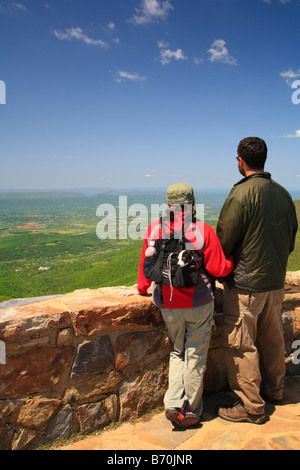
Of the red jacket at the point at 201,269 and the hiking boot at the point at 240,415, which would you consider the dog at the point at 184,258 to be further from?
the hiking boot at the point at 240,415

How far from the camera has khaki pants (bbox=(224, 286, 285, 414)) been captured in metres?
2.20

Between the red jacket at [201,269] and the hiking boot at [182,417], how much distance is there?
0.73 meters

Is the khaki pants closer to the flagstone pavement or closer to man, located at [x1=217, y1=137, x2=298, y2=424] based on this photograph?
man, located at [x1=217, y1=137, x2=298, y2=424]

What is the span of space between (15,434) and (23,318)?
0.75 metres

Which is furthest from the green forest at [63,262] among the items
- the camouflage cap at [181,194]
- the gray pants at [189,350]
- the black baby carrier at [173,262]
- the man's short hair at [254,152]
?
the man's short hair at [254,152]

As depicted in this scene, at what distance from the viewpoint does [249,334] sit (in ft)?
7.35

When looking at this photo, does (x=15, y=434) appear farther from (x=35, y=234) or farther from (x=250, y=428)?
(x=35, y=234)

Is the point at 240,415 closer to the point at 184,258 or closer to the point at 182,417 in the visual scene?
the point at 182,417

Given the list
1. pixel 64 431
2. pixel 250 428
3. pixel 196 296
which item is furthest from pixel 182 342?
pixel 64 431

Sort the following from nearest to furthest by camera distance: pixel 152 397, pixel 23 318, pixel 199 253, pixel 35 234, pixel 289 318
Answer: pixel 23 318 < pixel 199 253 < pixel 152 397 < pixel 289 318 < pixel 35 234

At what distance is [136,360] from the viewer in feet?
7.50

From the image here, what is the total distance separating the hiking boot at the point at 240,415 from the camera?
86.2 inches

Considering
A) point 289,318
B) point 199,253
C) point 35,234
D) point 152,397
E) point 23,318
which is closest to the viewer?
point 23,318

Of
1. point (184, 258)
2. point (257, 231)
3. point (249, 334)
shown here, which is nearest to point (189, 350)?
point (249, 334)
